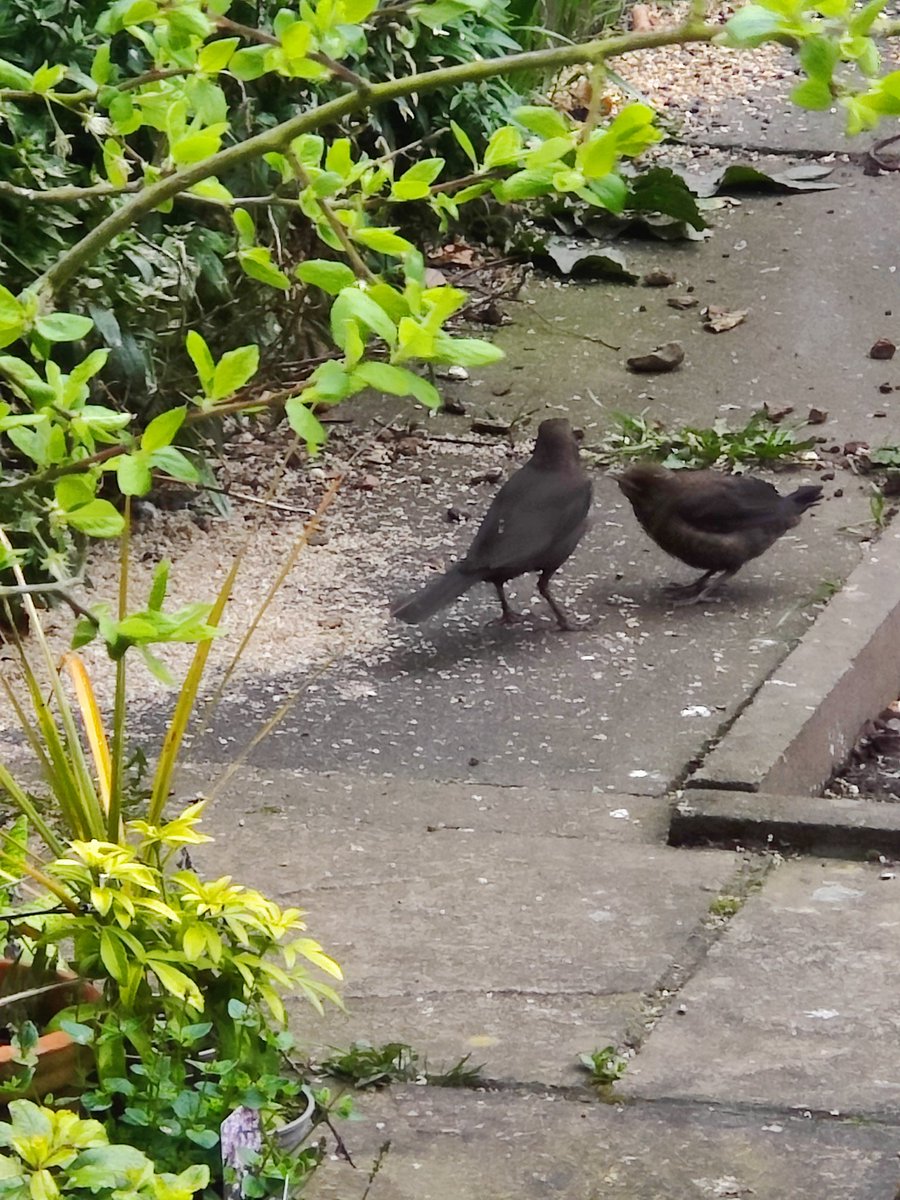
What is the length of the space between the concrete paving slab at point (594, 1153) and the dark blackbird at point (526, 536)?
2.39 metres

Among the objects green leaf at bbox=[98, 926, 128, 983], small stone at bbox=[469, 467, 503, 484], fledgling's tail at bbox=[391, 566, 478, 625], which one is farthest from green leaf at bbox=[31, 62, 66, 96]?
small stone at bbox=[469, 467, 503, 484]

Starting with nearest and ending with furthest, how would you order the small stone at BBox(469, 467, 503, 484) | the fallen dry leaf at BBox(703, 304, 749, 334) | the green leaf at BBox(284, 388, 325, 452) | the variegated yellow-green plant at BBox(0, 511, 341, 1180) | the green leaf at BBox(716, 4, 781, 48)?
the green leaf at BBox(716, 4, 781, 48) < the green leaf at BBox(284, 388, 325, 452) < the variegated yellow-green plant at BBox(0, 511, 341, 1180) < the small stone at BBox(469, 467, 503, 484) < the fallen dry leaf at BBox(703, 304, 749, 334)

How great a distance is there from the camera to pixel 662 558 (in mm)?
5836

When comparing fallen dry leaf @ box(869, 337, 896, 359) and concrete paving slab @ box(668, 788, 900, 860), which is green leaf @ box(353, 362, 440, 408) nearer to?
concrete paving slab @ box(668, 788, 900, 860)

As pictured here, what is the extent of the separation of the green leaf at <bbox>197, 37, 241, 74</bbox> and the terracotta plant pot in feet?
4.16

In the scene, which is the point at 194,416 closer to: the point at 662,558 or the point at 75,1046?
the point at 75,1046

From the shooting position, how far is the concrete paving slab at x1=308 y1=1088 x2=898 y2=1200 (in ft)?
8.52

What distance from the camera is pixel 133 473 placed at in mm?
1794

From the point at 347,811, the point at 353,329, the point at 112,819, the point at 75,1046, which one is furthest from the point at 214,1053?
the point at 347,811

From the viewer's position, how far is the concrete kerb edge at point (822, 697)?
4.23 m

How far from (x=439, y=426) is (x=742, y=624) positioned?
1870 mm

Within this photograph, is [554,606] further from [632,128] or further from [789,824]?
[632,128]

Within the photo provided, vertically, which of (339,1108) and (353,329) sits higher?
(353,329)

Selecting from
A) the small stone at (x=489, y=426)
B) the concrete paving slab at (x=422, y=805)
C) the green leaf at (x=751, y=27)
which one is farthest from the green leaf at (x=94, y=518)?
the small stone at (x=489, y=426)
